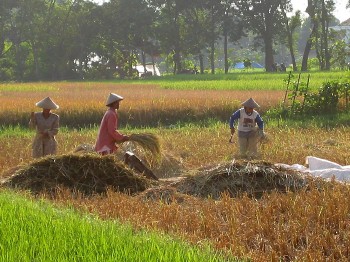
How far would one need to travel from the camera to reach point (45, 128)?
28.4 feet

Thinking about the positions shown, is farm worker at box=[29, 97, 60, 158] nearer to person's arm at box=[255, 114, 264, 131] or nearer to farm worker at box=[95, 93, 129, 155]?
farm worker at box=[95, 93, 129, 155]

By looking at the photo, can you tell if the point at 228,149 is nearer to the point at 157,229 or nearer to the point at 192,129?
the point at 192,129

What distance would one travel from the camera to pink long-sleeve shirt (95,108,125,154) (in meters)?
7.71

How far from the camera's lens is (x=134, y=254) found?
12.6 feet

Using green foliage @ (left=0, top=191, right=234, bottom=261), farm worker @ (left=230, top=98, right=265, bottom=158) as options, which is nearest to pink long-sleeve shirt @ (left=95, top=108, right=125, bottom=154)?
farm worker @ (left=230, top=98, right=265, bottom=158)

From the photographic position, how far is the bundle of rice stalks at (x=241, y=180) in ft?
21.5

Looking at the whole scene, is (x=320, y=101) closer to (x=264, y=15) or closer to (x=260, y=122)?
(x=260, y=122)

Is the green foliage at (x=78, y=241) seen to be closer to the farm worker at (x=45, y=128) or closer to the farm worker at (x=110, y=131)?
the farm worker at (x=110, y=131)

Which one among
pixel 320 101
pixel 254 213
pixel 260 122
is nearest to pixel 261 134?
pixel 260 122

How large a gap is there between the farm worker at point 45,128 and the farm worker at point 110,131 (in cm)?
96

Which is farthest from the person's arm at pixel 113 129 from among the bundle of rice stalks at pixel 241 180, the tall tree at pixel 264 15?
the tall tree at pixel 264 15

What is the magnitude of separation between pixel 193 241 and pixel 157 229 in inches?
17.4

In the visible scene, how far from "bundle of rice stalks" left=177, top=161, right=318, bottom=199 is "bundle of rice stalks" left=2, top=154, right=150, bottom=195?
1.77 feet

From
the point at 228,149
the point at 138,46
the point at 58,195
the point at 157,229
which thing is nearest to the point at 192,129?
the point at 228,149
